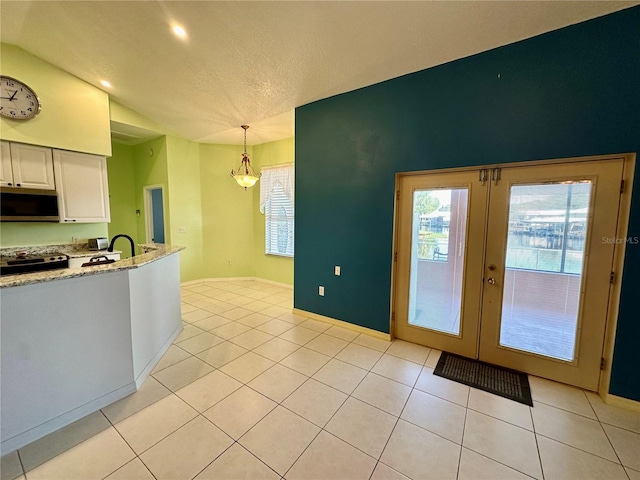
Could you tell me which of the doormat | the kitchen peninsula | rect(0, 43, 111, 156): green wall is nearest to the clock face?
rect(0, 43, 111, 156): green wall

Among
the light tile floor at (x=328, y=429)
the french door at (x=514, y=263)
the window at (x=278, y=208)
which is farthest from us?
the window at (x=278, y=208)

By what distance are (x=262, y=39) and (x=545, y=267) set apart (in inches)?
134

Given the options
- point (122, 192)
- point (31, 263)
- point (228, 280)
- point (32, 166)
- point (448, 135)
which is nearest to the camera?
point (448, 135)

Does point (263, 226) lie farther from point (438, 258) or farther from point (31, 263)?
point (438, 258)

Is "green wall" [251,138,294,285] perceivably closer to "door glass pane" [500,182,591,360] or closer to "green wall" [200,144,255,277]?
"green wall" [200,144,255,277]

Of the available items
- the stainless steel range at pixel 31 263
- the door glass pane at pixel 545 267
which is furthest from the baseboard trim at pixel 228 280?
the door glass pane at pixel 545 267

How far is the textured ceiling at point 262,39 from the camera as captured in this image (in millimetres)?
2016

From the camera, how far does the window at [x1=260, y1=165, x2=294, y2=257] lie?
5285mm

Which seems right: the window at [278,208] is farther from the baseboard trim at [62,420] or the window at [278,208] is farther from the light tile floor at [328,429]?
the baseboard trim at [62,420]

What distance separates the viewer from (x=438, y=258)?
2.96 meters

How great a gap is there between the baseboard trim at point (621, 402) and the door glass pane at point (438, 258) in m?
1.17

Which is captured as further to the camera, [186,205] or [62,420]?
[186,205]

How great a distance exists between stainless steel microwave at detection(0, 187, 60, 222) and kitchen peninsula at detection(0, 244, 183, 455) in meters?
2.22

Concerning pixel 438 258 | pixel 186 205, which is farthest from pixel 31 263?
pixel 438 258
